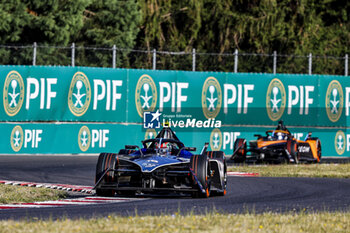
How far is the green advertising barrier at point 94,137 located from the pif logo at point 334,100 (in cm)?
53

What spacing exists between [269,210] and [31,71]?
13.4 m

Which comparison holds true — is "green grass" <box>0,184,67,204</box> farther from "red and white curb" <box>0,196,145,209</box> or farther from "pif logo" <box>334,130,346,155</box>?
"pif logo" <box>334,130,346,155</box>

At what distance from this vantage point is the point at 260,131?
84.0 ft

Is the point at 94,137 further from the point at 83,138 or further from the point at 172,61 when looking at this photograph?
the point at 172,61

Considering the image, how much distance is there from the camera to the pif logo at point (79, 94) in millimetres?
23375

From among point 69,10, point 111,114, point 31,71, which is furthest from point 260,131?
point 69,10

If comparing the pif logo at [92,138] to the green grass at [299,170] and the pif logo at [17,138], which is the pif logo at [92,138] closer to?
the pif logo at [17,138]

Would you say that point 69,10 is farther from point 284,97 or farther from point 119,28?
point 284,97

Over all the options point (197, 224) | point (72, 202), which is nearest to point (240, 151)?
point (72, 202)

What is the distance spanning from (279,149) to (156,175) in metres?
10.4

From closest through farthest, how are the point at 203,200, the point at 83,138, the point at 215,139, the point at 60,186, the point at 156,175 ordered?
the point at 203,200 < the point at 156,175 < the point at 60,186 < the point at 83,138 < the point at 215,139

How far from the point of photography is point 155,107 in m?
24.3

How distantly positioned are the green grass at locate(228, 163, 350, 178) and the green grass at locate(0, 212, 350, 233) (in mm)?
8934

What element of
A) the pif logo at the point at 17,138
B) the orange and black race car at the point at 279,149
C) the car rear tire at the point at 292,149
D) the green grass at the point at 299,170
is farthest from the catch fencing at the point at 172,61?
the green grass at the point at 299,170
